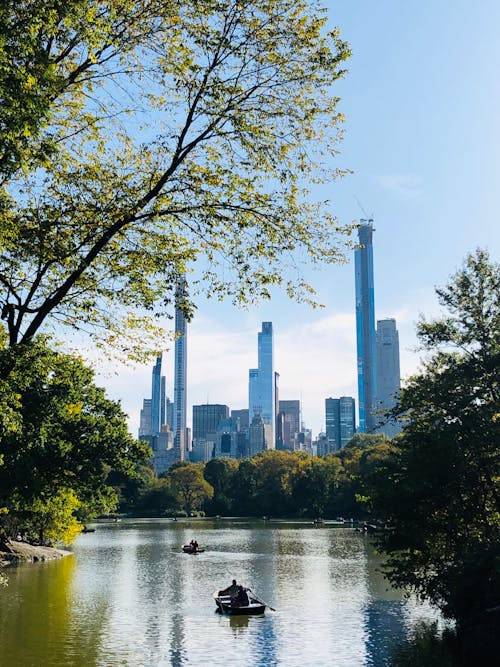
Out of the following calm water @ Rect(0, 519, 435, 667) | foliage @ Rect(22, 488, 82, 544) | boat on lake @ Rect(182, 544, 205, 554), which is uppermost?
foliage @ Rect(22, 488, 82, 544)

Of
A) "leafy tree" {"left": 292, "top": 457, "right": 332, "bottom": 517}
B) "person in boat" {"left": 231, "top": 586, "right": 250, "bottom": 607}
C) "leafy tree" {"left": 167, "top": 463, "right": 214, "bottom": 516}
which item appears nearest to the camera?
"person in boat" {"left": 231, "top": 586, "right": 250, "bottom": 607}

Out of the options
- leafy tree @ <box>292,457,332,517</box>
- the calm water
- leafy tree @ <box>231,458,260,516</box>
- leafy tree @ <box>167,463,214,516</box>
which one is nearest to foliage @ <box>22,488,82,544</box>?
the calm water

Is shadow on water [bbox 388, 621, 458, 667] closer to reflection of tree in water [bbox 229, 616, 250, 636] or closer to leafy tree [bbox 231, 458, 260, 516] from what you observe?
reflection of tree in water [bbox 229, 616, 250, 636]

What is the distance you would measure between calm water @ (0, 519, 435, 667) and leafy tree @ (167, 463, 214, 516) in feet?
262

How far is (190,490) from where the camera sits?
137 meters

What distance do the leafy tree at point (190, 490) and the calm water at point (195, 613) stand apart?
7997cm

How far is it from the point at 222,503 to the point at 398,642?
115966 millimetres

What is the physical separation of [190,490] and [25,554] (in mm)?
89823

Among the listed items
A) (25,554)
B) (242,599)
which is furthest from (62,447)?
(25,554)

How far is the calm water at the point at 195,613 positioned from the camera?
22328 mm

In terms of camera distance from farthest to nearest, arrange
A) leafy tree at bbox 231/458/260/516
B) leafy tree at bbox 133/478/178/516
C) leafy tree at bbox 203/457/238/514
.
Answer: leafy tree at bbox 203/457/238/514
leafy tree at bbox 133/478/178/516
leafy tree at bbox 231/458/260/516

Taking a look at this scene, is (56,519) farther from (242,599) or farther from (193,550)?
(193,550)

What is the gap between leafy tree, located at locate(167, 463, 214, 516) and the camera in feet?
446

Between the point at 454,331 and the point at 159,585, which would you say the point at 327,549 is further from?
the point at 454,331
